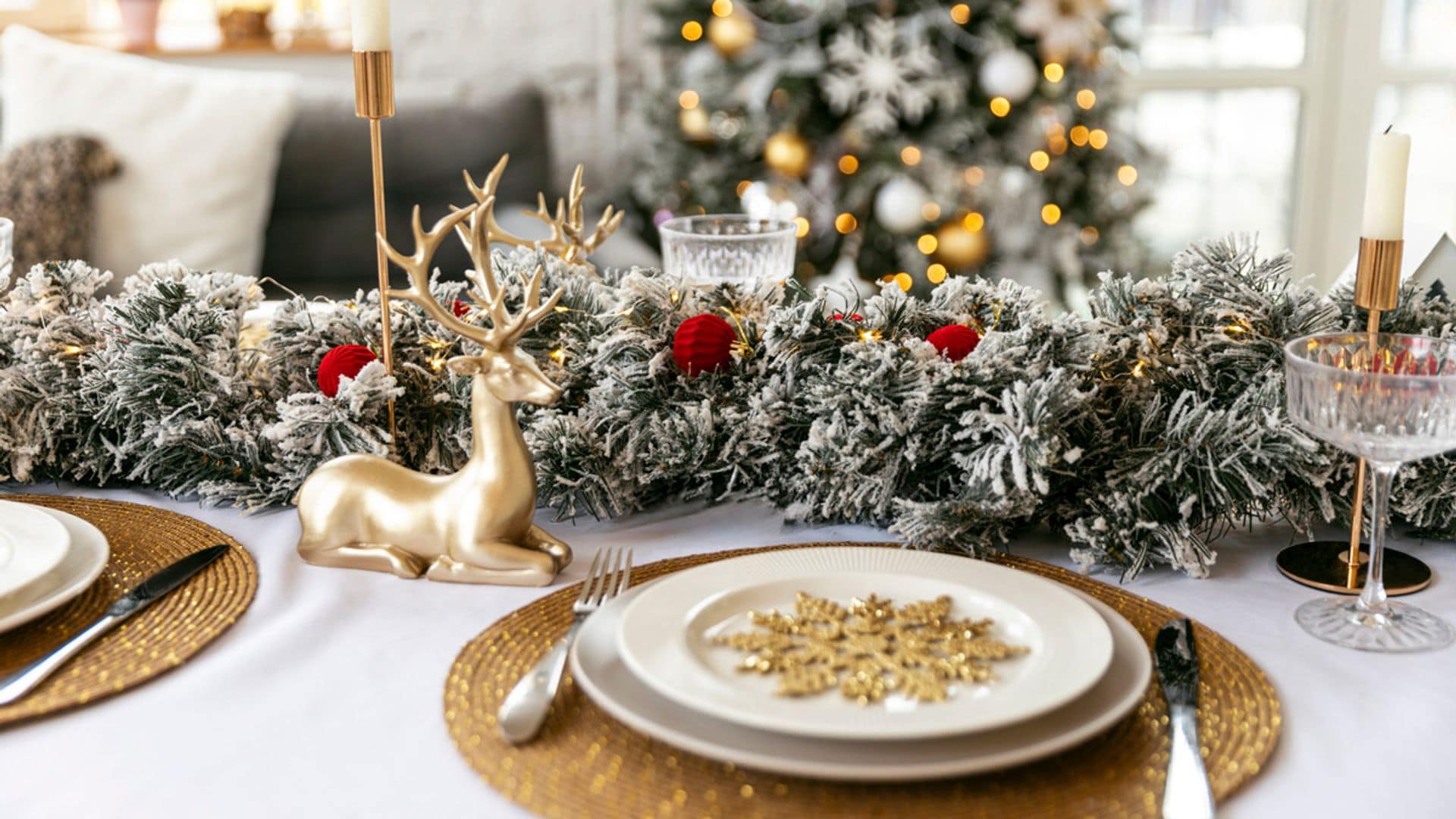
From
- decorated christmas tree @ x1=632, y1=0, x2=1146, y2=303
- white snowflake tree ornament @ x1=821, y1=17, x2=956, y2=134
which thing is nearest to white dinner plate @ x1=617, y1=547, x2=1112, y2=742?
decorated christmas tree @ x1=632, y1=0, x2=1146, y2=303

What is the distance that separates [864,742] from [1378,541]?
38 cm

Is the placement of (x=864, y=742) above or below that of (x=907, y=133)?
below

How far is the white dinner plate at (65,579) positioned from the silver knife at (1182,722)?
0.61 meters

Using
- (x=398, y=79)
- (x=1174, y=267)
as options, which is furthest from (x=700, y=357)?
(x=398, y=79)

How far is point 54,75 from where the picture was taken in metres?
2.73

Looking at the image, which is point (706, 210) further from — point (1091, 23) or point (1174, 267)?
point (1174, 267)

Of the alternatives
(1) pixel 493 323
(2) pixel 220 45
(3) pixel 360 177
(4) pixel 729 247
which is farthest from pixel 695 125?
(1) pixel 493 323

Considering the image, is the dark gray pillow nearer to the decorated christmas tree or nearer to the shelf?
the shelf

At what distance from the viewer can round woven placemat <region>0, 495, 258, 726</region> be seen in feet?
2.19

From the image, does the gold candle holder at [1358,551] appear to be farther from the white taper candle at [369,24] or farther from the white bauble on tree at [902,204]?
the white bauble on tree at [902,204]

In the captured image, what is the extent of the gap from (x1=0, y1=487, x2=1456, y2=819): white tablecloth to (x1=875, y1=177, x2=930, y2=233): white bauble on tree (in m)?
2.11

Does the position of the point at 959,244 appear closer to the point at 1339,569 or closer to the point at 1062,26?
the point at 1062,26

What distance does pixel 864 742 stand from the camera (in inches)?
22.6

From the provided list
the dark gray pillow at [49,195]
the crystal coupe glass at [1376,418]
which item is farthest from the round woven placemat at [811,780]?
the dark gray pillow at [49,195]
